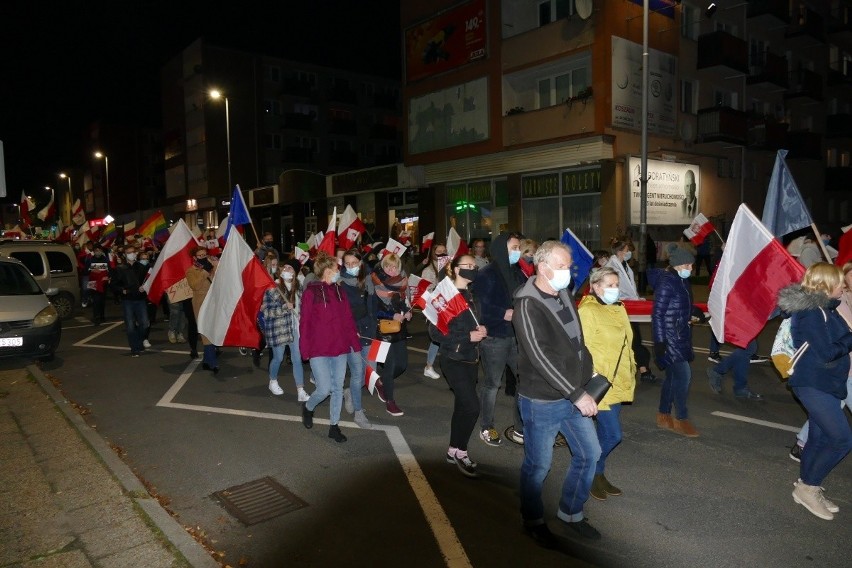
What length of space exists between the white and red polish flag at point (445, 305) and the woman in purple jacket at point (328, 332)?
104 cm

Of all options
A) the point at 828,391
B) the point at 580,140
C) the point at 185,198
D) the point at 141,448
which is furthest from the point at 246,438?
the point at 185,198

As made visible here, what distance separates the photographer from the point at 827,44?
35844 mm

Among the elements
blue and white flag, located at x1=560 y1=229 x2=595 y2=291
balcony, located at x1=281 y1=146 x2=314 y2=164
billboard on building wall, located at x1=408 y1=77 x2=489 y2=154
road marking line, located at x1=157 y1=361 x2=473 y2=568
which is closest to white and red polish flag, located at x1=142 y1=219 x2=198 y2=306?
road marking line, located at x1=157 y1=361 x2=473 y2=568

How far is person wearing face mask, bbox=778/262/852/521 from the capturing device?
4348mm

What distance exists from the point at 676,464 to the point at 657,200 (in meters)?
19.7

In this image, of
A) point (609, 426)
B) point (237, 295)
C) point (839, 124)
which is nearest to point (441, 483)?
point (609, 426)

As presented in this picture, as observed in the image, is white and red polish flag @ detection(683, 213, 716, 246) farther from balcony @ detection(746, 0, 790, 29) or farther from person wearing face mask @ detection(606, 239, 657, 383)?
balcony @ detection(746, 0, 790, 29)

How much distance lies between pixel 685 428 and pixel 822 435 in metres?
1.76

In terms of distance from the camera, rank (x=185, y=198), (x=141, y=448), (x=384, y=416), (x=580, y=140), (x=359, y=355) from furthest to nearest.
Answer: (x=185, y=198)
(x=580, y=140)
(x=384, y=416)
(x=359, y=355)
(x=141, y=448)

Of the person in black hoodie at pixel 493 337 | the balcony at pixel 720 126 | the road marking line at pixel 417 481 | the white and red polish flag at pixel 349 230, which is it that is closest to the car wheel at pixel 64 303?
the white and red polish flag at pixel 349 230

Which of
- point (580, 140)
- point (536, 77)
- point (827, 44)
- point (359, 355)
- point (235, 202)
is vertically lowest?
point (359, 355)

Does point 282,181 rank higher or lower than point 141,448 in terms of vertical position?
higher

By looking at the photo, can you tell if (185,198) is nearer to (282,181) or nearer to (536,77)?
(282,181)

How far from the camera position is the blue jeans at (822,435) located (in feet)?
14.3
